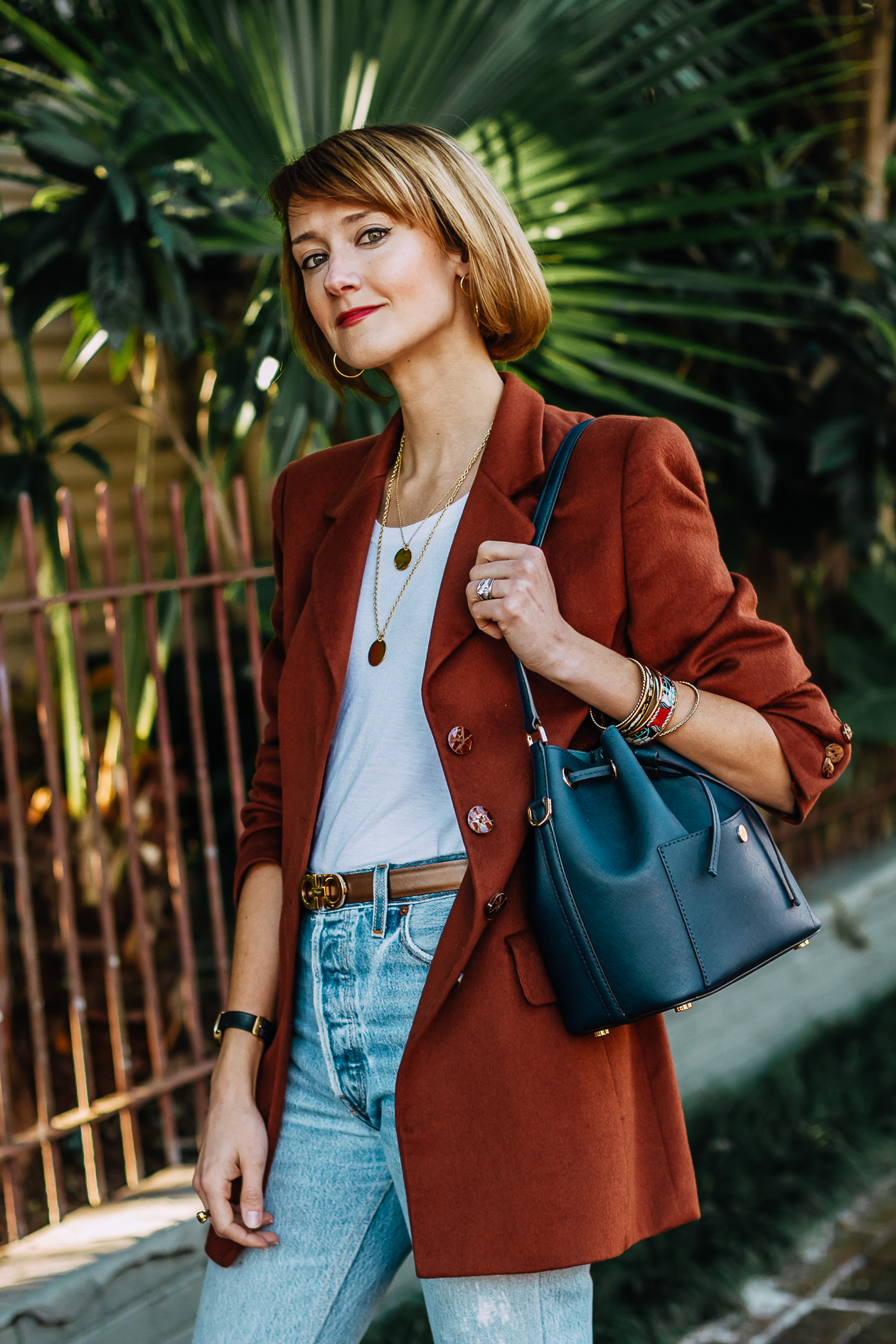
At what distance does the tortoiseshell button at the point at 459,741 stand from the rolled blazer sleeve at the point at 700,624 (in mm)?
224

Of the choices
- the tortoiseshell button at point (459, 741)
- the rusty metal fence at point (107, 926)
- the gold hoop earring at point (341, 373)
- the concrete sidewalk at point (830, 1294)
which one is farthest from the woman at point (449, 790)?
the concrete sidewalk at point (830, 1294)

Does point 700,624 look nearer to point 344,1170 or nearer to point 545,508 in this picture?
point 545,508

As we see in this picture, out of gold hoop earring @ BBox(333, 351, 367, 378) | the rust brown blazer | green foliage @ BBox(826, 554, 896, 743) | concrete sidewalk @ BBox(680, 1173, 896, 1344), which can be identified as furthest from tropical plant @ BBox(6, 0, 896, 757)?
concrete sidewalk @ BBox(680, 1173, 896, 1344)

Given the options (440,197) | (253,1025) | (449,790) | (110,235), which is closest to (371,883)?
(449,790)

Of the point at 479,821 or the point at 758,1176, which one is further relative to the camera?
the point at 758,1176

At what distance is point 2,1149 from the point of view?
2684 mm

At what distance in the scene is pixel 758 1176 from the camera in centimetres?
373

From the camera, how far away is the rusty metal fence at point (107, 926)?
2789 mm

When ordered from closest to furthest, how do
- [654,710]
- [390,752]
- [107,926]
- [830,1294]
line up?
[654,710], [390,752], [107,926], [830,1294]

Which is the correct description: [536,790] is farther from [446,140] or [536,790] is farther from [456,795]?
[446,140]

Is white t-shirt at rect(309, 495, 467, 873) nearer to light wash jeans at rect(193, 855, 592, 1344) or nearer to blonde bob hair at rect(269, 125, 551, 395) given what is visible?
light wash jeans at rect(193, 855, 592, 1344)

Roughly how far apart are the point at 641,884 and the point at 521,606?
32 centimetres

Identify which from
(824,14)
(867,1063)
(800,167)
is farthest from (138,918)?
(824,14)

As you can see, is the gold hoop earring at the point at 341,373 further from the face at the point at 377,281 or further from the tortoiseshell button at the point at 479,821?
the tortoiseshell button at the point at 479,821
